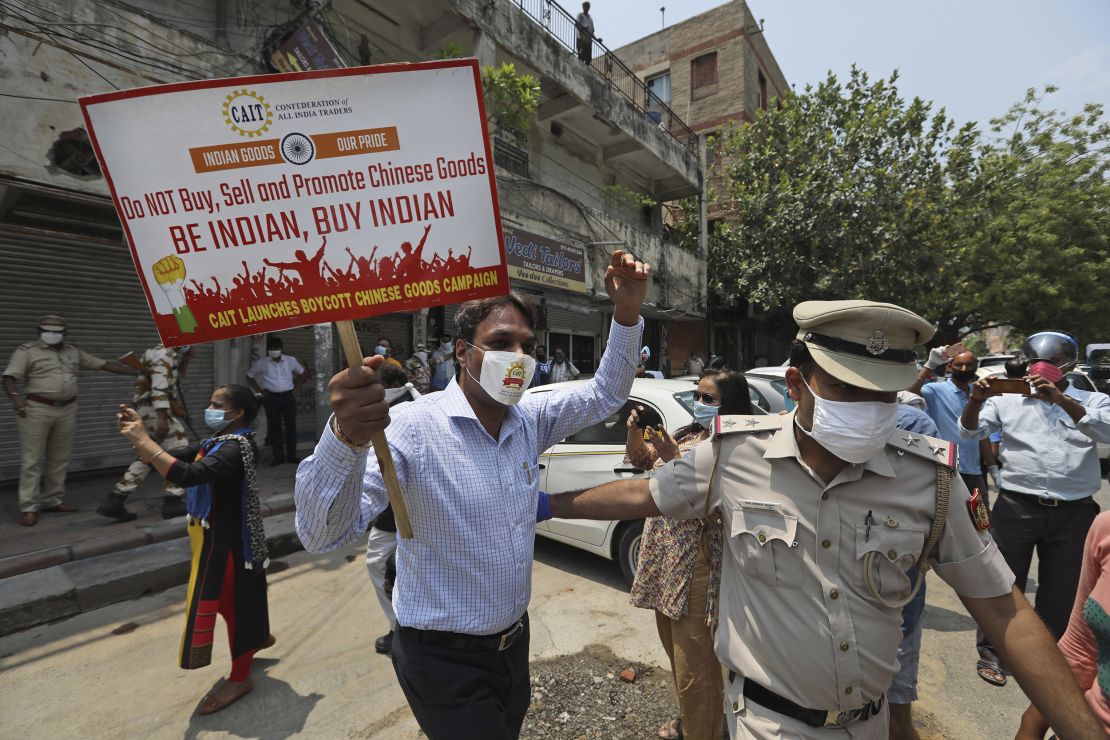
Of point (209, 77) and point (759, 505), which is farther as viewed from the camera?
point (209, 77)

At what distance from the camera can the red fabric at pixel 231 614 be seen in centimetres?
282

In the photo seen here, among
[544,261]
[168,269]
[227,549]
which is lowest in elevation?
[227,549]

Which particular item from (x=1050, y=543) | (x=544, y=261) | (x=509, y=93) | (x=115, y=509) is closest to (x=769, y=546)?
(x=1050, y=543)

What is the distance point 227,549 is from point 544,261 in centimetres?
807

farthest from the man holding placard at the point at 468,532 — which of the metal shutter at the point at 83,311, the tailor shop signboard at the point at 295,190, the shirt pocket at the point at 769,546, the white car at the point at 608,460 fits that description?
the metal shutter at the point at 83,311

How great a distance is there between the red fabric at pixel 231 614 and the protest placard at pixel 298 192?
2187 mm

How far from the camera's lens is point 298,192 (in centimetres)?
122

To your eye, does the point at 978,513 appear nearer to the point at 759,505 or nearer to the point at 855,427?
the point at 855,427

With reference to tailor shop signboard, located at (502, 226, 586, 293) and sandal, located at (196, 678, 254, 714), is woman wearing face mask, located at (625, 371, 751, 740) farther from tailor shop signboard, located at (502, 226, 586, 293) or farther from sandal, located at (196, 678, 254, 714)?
tailor shop signboard, located at (502, 226, 586, 293)

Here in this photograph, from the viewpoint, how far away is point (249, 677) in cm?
294

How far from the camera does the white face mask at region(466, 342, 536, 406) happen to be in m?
1.60

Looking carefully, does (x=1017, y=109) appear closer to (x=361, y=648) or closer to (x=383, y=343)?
(x=383, y=343)

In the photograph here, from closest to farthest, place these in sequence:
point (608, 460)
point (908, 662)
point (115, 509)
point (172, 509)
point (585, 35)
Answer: point (908, 662), point (608, 460), point (115, 509), point (172, 509), point (585, 35)

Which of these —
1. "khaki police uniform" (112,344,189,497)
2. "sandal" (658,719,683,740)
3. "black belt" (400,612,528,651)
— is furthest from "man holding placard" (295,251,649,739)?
"khaki police uniform" (112,344,189,497)
